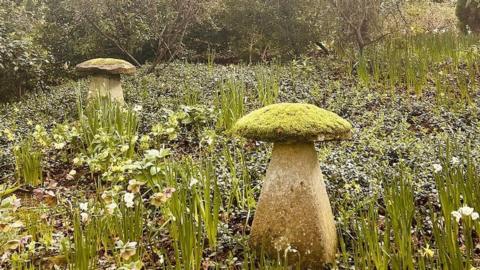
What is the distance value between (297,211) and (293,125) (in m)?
0.48

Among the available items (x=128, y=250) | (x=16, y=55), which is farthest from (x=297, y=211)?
(x=16, y=55)

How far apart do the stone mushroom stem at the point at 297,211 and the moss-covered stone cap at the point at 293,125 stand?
5.8 inches

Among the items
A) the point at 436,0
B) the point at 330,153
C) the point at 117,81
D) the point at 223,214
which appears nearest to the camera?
the point at 223,214

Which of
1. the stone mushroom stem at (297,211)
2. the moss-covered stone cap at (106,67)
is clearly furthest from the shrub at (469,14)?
the stone mushroom stem at (297,211)

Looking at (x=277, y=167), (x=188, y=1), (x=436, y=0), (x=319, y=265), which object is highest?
(x=436, y=0)

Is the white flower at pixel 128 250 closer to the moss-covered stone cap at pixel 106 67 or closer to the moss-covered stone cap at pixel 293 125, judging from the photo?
the moss-covered stone cap at pixel 293 125

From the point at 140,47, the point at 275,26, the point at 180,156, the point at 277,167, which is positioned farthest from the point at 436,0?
the point at 277,167

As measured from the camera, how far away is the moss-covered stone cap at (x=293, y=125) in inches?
91.0

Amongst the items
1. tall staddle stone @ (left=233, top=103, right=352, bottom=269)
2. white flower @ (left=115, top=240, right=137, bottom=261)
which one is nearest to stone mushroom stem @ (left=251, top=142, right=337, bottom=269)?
tall staddle stone @ (left=233, top=103, right=352, bottom=269)

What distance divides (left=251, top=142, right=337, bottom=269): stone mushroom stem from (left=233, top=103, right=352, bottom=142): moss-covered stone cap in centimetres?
15

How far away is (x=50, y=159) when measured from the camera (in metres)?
4.54

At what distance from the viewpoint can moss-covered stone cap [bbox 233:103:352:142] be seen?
2312mm

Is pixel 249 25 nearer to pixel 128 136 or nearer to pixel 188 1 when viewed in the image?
pixel 188 1

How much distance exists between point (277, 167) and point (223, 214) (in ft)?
2.40
